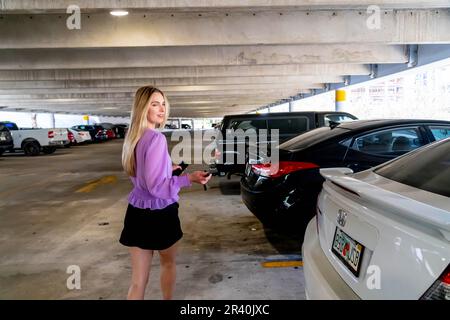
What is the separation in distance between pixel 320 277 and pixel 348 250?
0.87 ft

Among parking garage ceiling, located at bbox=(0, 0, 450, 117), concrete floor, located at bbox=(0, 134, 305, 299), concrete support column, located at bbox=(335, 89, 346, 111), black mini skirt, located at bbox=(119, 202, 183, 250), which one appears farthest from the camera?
concrete support column, located at bbox=(335, 89, 346, 111)

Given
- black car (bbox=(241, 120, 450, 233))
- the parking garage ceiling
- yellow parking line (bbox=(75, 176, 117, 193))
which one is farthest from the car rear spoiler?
yellow parking line (bbox=(75, 176, 117, 193))

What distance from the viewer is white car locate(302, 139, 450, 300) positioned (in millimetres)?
1290

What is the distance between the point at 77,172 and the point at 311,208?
31.4 feet

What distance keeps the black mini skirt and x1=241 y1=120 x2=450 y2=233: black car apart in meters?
1.78

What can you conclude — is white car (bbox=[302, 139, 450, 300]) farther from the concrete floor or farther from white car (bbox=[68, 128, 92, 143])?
white car (bbox=[68, 128, 92, 143])

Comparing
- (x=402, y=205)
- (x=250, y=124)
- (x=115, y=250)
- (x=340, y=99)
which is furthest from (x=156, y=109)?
(x=340, y=99)

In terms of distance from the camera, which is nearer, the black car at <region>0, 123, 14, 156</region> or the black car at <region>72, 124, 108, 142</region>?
the black car at <region>0, 123, 14, 156</region>

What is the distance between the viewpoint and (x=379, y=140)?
14.0 ft

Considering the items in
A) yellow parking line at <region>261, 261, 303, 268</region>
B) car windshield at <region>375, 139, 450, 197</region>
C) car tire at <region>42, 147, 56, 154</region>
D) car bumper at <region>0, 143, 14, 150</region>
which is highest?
car windshield at <region>375, 139, 450, 197</region>

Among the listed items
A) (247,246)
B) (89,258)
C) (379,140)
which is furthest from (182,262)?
(379,140)

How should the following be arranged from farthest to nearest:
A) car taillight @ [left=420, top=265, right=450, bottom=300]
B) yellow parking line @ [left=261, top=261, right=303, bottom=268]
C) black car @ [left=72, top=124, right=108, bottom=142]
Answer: black car @ [left=72, top=124, right=108, bottom=142] < yellow parking line @ [left=261, top=261, right=303, bottom=268] < car taillight @ [left=420, top=265, right=450, bottom=300]

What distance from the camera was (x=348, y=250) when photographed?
70.4 inches
